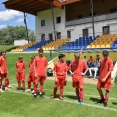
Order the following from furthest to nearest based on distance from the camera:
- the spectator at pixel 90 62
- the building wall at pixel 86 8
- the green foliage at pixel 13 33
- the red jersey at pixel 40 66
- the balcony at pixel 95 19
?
the green foliage at pixel 13 33 → the building wall at pixel 86 8 → the balcony at pixel 95 19 → the spectator at pixel 90 62 → the red jersey at pixel 40 66

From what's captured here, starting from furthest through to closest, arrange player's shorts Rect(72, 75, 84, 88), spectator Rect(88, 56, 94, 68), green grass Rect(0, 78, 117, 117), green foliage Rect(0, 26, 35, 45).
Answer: green foliage Rect(0, 26, 35, 45), spectator Rect(88, 56, 94, 68), player's shorts Rect(72, 75, 84, 88), green grass Rect(0, 78, 117, 117)

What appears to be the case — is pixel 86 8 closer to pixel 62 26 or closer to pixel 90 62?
pixel 62 26

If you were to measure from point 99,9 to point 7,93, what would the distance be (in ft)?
85.9


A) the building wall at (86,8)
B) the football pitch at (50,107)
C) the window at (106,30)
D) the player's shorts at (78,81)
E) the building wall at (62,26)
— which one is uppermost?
the building wall at (86,8)

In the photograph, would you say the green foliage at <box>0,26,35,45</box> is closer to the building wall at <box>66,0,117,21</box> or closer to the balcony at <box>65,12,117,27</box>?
the building wall at <box>66,0,117,21</box>

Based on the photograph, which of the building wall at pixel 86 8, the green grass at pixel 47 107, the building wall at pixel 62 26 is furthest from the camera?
the building wall at pixel 86 8

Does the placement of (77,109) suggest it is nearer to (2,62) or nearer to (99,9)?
(2,62)

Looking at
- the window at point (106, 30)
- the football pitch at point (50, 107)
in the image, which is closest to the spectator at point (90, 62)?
the football pitch at point (50, 107)

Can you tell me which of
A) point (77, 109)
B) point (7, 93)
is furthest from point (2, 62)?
point (77, 109)

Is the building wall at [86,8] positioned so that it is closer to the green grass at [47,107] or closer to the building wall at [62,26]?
the building wall at [62,26]

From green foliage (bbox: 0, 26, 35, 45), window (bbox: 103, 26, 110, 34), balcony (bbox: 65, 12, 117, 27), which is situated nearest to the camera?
balcony (bbox: 65, 12, 117, 27)

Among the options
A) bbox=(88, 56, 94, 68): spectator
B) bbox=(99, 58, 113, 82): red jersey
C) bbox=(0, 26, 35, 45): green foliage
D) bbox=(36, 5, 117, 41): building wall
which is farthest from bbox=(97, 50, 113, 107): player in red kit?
bbox=(0, 26, 35, 45): green foliage

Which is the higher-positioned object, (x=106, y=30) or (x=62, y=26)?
(x=62, y=26)

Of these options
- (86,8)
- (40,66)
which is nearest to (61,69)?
(40,66)
